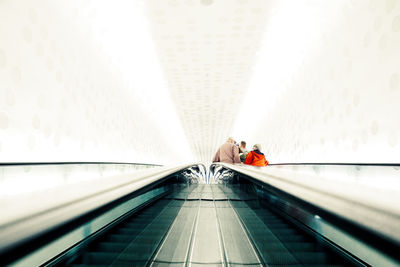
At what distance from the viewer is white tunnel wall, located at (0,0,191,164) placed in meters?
3.34

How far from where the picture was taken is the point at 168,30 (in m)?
5.97

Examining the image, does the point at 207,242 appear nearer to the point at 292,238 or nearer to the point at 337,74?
the point at 292,238

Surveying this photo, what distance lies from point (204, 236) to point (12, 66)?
11.1ft

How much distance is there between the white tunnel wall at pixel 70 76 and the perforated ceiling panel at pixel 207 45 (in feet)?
1.84

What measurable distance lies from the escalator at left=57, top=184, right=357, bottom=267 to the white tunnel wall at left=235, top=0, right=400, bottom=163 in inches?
115

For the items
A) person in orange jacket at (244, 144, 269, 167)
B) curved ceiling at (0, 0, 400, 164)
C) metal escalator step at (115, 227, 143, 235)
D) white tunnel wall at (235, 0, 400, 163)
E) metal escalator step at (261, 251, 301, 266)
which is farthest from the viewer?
person in orange jacket at (244, 144, 269, 167)

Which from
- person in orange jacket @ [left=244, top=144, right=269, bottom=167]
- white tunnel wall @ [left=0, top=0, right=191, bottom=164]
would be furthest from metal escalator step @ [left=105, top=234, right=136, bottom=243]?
person in orange jacket @ [left=244, top=144, right=269, bottom=167]

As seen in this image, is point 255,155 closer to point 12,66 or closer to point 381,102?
point 381,102

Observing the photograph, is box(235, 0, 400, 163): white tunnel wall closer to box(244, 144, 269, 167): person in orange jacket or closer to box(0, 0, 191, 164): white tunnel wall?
box(244, 144, 269, 167): person in orange jacket

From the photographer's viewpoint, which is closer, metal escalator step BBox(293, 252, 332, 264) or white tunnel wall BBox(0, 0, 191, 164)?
metal escalator step BBox(293, 252, 332, 264)

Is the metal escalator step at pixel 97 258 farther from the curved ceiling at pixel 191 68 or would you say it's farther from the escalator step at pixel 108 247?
the curved ceiling at pixel 191 68

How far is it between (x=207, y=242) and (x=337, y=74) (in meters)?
5.06

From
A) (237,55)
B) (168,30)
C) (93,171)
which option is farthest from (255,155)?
(93,171)

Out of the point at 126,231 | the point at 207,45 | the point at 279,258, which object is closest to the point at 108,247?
the point at 126,231
